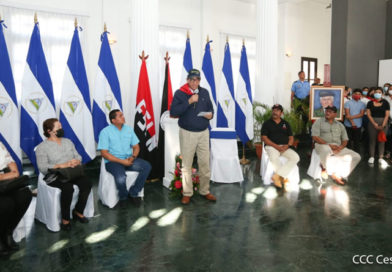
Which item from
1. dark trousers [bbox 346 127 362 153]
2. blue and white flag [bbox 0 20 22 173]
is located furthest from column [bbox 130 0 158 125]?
dark trousers [bbox 346 127 362 153]

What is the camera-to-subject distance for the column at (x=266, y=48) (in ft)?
23.4

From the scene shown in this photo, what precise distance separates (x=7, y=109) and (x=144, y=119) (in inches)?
70.9

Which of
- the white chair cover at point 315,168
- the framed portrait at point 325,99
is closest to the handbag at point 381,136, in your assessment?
the framed portrait at point 325,99

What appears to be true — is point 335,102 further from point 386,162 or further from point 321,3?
point 321,3

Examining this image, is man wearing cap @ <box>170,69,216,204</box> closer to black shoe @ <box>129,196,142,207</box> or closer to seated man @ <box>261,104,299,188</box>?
black shoe @ <box>129,196,142,207</box>

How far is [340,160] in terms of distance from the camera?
17.2 feet

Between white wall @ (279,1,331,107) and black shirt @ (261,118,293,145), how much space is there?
16.2 ft

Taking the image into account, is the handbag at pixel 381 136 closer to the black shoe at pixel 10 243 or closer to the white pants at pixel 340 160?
the white pants at pixel 340 160

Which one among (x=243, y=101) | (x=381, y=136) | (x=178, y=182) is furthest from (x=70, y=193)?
(x=381, y=136)

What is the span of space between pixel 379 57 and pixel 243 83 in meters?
5.34

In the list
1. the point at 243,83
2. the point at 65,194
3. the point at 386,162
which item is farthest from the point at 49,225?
the point at 386,162

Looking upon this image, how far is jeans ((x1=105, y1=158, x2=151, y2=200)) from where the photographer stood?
4.12m

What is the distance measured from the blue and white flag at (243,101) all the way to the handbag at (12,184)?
4401mm

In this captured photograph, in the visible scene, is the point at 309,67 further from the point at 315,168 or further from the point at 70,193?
the point at 70,193
